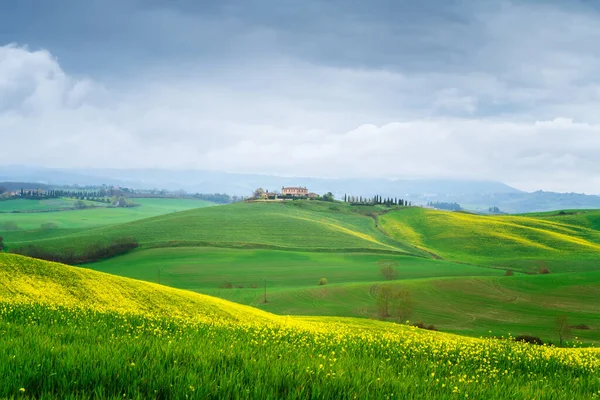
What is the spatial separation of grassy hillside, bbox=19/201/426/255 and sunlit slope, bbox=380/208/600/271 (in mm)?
13227

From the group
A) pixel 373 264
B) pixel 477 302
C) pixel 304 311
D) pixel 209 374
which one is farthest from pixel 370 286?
pixel 209 374

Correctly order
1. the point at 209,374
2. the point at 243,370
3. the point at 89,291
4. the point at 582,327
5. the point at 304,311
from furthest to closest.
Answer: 1. the point at 304,311
2. the point at 582,327
3. the point at 89,291
4. the point at 243,370
5. the point at 209,374

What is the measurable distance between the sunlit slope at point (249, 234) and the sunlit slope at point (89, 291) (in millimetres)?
107895

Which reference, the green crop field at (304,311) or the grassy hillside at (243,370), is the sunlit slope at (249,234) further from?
the grassy hillside at (243,370)

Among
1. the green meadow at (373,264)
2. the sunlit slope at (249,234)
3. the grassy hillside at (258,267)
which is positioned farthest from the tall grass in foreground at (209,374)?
the sunlit slope at (249,234)

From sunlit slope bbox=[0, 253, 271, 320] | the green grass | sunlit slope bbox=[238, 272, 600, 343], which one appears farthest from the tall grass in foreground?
sunlit slope bbox=[238, 272, 600, 343]

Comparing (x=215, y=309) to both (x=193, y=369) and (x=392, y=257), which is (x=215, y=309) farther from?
(x=392, y=257)

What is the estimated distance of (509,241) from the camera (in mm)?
165250

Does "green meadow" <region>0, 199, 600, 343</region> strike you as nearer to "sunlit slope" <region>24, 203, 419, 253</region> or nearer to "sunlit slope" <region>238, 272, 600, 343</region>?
"sunlit slope" <region>238, 272, 600, 343</region>

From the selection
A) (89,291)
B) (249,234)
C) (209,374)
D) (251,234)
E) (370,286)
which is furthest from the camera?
(251,234)

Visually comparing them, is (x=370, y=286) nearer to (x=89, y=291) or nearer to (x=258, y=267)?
(x=258, y=267)

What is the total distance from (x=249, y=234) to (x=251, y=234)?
77cm

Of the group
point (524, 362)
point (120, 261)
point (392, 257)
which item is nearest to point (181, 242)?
point (120, 261)

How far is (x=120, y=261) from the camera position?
129 meters
